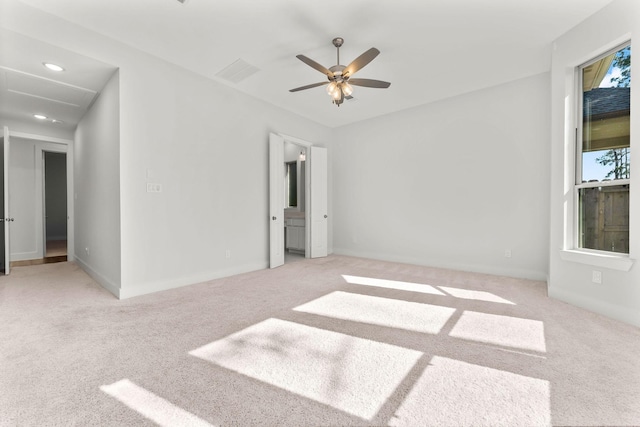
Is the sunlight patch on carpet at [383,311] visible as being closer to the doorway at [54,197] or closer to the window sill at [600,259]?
the window sill at [600,259]

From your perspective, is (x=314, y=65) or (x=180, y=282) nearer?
(x=314, y=65)

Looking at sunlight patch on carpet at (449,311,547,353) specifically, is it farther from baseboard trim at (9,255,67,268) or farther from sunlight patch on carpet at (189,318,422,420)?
baseboard trim at (9,255,67,268)

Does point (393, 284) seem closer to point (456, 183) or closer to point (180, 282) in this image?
point (456, 183)

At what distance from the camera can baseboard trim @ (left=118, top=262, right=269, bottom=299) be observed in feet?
10.6

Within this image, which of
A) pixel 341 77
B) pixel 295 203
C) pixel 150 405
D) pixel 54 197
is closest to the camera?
pixel 150 405

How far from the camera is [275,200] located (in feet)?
16.1

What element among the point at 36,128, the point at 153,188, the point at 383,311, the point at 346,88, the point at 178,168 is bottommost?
the point at 383,311

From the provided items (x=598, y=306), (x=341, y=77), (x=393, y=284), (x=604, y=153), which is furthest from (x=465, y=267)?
(x=341, y=77)

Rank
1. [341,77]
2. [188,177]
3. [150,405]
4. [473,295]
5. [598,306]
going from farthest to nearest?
[188,177], [473,295], [341,77], [598,306], [150,405]

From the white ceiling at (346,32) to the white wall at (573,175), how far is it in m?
0.20

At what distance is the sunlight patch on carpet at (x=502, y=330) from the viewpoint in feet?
6.97

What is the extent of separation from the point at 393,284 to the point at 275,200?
8.05 ft

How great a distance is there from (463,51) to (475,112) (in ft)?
4.67

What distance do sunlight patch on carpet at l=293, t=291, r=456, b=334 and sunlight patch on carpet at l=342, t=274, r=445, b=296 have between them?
51cm
